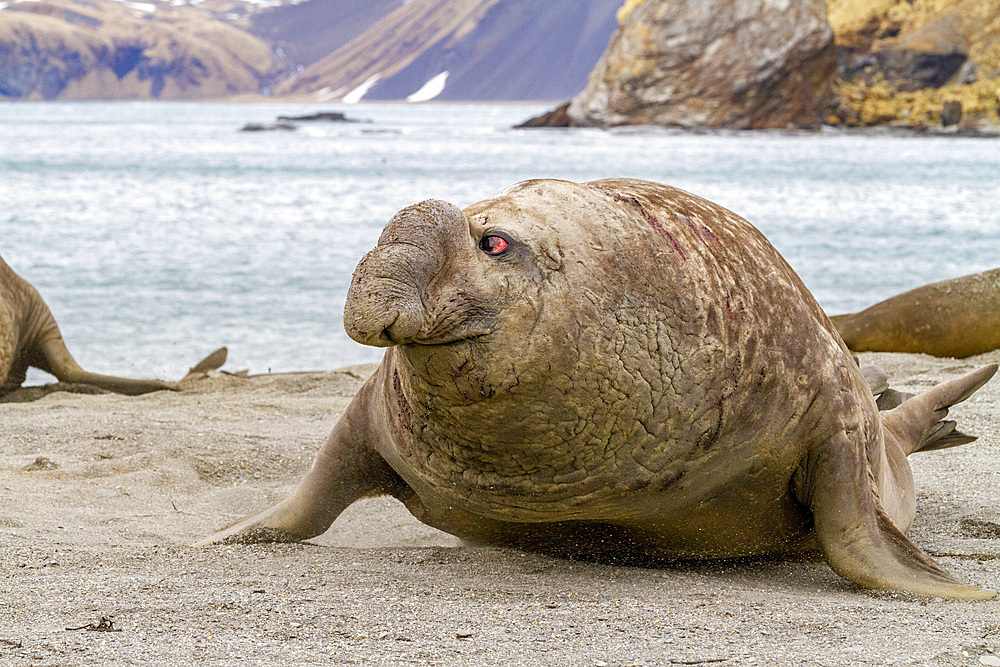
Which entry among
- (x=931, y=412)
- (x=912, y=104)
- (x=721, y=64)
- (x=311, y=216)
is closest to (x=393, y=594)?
(x=931, y=412)

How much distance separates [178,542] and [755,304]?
1.85m

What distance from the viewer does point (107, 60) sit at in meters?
182

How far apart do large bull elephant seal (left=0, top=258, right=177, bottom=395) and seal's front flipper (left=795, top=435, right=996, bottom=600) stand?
5.01 metres

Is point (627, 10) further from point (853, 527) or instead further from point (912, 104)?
point (853, 527)

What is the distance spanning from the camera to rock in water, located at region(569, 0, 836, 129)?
171 feet

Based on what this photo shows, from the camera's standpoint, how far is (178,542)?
341 centimetres

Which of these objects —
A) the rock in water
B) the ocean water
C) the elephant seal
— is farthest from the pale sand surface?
the rock in water

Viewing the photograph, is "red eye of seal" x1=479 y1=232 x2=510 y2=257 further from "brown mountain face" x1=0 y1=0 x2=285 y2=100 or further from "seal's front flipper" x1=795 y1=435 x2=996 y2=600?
"brown mountain face" x1=0 y1=0 x2=285 y2=100

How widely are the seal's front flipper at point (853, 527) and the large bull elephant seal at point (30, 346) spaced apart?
5.01 meters

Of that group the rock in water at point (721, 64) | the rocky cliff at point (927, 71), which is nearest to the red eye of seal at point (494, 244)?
the rock in water at point (721, 64)

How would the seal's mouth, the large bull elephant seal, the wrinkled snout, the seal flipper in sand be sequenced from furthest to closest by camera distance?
the large bull elephant seal
the seal flipper in sand
the seal's mouth
the wrinkled snout

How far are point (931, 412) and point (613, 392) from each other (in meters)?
1.87

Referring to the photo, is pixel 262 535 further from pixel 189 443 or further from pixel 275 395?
pixel 275 395

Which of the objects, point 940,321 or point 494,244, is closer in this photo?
point 494,244
